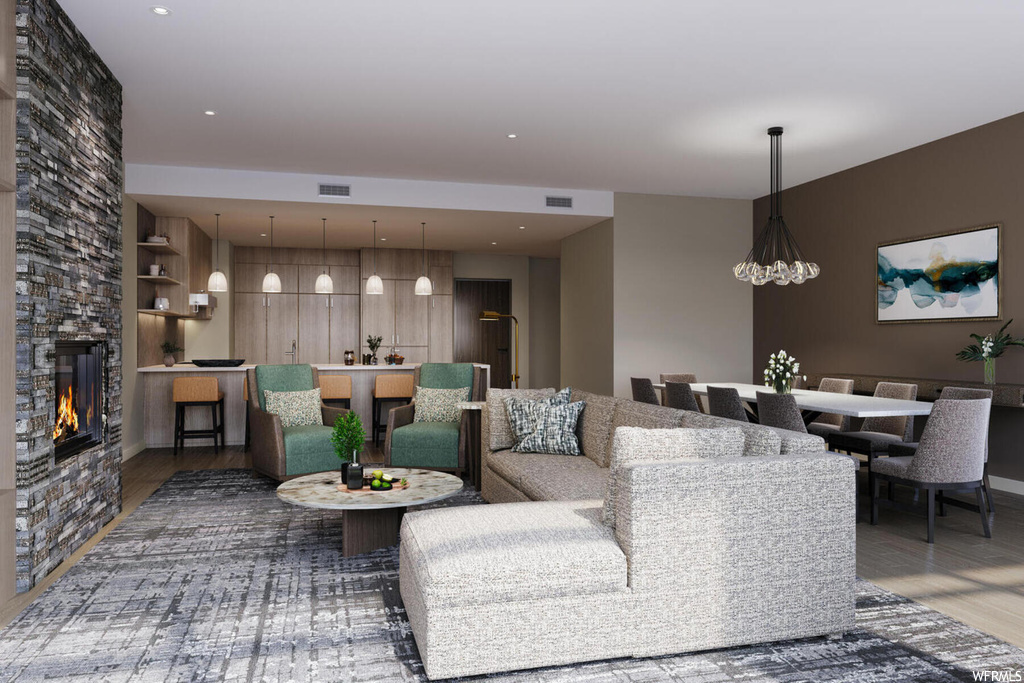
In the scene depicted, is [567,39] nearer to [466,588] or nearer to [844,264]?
[466,588]

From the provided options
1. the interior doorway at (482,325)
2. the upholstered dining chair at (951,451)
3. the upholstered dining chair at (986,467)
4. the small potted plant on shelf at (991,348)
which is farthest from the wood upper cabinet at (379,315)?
the upholstered dining chair at (951,451)

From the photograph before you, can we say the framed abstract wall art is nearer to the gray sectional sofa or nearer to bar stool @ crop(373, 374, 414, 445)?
the gray sectional sofa

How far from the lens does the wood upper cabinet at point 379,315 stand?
10.3 meters

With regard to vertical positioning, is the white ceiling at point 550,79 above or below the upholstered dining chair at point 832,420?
above

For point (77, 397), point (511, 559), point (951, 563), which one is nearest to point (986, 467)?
point (951, 563)

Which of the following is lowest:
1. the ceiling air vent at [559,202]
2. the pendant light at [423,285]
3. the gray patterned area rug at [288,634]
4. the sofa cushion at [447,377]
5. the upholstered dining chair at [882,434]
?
the gray patterned area rug at [288,634]

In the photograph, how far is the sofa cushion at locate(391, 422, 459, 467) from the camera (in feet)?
18.3

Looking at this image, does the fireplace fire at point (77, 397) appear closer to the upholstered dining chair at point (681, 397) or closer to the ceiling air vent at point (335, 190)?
the ceiling air vent at point (335, 190)

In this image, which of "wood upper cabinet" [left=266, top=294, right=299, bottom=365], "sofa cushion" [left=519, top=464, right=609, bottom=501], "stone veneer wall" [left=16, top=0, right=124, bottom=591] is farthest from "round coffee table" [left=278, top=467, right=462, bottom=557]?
"wood upper cabinet" [left=266, top=294, right=299, bottom=365]

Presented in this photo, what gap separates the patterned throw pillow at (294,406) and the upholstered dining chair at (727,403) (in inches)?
127

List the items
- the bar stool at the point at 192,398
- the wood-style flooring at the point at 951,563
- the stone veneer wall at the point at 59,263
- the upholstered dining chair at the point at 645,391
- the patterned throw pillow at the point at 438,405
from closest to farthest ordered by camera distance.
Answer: the wood-style flooring at the point at 951,563 → the stone veneer wall at the point at 59,263 → the upholstered dining chair at the point at 645,391 → the patterned throw pillow at the point at 438,405 → the bar stool at the point at 192,398

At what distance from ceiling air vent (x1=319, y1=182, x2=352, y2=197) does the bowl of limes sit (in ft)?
13.7

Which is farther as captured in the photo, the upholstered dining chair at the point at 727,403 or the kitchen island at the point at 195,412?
the kitchen island at the point at 195,412

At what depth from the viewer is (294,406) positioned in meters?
5.77
